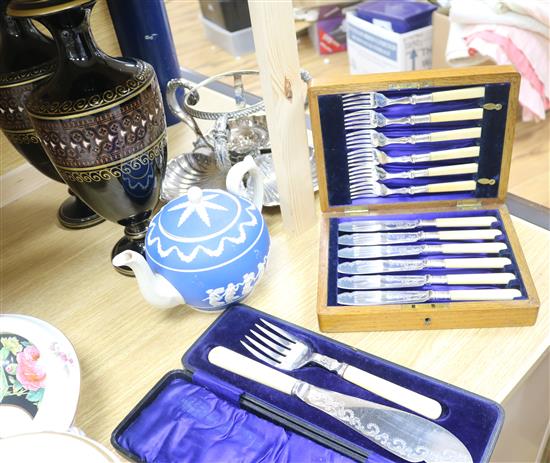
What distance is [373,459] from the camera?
0.44 meters

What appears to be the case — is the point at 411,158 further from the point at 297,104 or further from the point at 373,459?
the point at 373,459

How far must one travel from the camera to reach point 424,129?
640mm

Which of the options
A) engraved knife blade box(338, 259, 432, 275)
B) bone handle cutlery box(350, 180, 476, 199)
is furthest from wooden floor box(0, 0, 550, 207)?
engraved knife blade box(338, 259, 432, 275)

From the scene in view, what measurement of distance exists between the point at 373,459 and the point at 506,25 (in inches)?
53.2

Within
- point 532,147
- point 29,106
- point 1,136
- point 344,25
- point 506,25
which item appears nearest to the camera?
point 29,106

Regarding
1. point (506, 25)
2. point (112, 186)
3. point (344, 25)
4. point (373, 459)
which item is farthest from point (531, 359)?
point (344, 25)

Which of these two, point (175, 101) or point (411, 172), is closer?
point (411, 172)

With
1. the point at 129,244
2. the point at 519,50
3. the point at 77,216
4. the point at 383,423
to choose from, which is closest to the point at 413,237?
the point at 383,423

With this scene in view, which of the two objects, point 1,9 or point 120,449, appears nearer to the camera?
point 120,449

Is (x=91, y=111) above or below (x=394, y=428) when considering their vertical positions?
above

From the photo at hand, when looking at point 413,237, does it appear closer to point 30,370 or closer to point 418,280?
point 418,280

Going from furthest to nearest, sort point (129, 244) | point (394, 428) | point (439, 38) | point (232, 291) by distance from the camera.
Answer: point (439, 38) < point (129, 244) < point (232, 291) < point (394, 428)

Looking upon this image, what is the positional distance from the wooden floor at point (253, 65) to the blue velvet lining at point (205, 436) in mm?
432

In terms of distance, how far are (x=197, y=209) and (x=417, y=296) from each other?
0.24m
